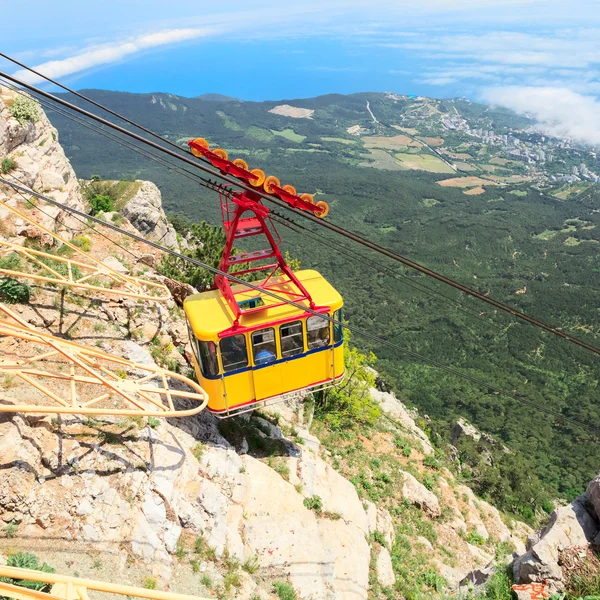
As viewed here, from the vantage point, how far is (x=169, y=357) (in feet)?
57.3

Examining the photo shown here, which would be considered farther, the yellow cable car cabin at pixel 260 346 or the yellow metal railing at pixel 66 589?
the yellow cable car cabin at pixel 260 346

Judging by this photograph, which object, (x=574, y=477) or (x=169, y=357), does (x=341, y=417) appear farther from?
(x=574, y=477)

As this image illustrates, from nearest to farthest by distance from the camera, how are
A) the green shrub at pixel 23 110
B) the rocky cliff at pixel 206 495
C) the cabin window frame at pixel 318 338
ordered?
the rocky cliff at pixel 206 495 < the cabin window frame at pixel 318 338 < the green shrub at pixel 23 110

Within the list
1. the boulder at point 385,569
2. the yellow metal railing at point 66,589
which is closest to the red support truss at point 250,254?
the yellow metal railing at point 66,589

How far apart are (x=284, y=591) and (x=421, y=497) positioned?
10.2 m

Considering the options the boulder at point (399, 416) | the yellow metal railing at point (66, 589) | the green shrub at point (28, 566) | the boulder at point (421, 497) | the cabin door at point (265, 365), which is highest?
the yellow metal railing at point (66, 589)

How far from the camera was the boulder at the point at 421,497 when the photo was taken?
1945cm

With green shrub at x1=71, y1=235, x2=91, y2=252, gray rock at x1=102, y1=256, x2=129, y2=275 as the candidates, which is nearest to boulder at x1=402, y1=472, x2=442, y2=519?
gray rock at x1=102, y1=256, x2=129, y2=275

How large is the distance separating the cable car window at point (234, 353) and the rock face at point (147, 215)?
23.3 m

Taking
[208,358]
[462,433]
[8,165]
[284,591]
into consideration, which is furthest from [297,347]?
[462,433]

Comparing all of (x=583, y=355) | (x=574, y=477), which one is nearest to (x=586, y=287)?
(x=583, y=355)

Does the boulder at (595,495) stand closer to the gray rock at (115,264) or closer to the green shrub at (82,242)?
the gray rock at (115,264)

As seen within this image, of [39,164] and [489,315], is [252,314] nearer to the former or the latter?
[39,164]

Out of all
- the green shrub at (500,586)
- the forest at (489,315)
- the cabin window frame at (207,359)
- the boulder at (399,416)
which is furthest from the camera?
the forest at (489,315)
